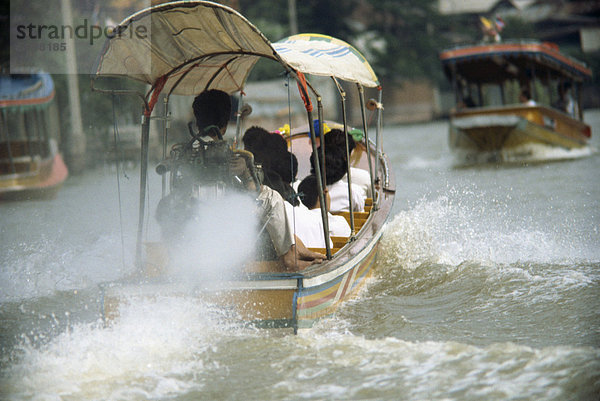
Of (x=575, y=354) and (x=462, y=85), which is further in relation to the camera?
(x=462, y=85)

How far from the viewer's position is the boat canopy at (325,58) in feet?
13.0

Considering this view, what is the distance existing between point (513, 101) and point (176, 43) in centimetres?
1006

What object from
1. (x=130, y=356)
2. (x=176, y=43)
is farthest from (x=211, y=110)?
(x=130, y=356)

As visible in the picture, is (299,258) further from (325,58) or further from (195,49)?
(195,49)

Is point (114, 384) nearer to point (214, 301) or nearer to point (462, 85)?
point (214, 301)

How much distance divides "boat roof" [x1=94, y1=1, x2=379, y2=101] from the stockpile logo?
31.8ft

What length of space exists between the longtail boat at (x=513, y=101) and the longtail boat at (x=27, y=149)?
735 centimetres

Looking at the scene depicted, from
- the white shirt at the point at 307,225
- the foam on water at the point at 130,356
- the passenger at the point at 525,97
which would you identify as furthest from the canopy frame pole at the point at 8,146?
the passenger at the point at 525,97

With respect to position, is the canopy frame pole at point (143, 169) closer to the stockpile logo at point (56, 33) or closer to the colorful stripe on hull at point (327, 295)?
the colorful stripe on hull at point (327, 295)

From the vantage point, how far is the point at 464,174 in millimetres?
11891

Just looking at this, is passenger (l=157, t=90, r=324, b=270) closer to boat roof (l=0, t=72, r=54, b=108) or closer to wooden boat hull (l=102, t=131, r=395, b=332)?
wooden boat hull (l=102, t=131, r=395, b=332)

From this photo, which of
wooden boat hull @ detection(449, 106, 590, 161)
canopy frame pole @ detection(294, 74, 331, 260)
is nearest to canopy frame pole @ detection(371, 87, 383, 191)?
canopy frame pole @ detection(294, 74, 331, 260)

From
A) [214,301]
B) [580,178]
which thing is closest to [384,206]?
[214,301]

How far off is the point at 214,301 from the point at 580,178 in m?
8.06
